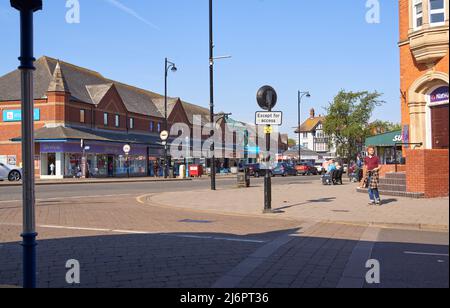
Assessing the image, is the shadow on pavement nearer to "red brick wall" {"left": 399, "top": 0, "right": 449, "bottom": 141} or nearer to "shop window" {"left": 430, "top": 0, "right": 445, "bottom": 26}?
"shop window" {"left": 430, "top": 0, "right": 445, "bottom": 26}

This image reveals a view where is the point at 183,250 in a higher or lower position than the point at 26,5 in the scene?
lower

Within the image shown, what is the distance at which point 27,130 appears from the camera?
13.8ft

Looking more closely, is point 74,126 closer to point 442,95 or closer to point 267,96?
point 267,96

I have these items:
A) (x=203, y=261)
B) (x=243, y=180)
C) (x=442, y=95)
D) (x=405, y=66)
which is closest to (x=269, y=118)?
(x=442, y=95)

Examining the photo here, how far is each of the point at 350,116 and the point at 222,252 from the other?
41.1 metres

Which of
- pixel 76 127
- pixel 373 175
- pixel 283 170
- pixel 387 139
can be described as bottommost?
pixel 283 170

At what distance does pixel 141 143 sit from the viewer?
52281mm

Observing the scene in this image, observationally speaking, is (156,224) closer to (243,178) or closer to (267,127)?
(267,127)

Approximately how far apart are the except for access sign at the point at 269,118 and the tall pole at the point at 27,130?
9.21 meters

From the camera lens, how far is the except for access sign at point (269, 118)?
1308cm

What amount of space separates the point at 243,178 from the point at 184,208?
1156cm

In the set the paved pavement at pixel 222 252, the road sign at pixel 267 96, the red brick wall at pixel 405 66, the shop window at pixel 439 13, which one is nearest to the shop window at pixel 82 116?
the red brick wall at pixel 405 66

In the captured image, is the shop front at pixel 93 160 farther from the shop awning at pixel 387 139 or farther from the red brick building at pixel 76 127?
the shop awning at pixel 387 139
